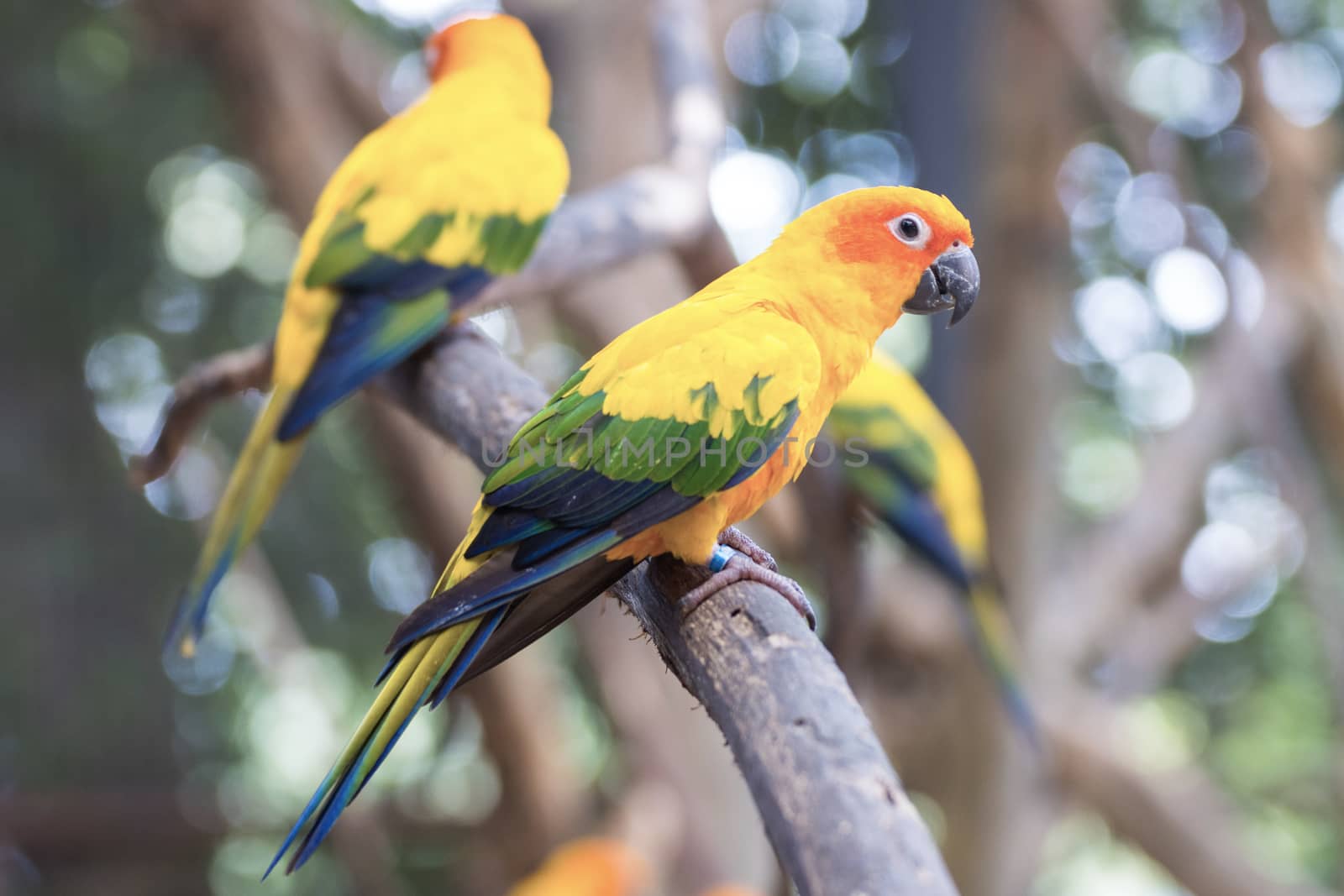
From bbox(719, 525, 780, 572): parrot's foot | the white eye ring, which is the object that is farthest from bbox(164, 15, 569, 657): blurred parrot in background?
the white eye ring

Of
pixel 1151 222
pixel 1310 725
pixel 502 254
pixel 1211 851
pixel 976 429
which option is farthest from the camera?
pixel 1310 725

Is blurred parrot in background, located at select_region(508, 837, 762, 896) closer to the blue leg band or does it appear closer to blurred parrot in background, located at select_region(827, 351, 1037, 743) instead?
blurred parrot in background, located at select_region(827, 351, 1037, 743)

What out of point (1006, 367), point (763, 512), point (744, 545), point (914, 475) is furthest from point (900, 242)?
point (1006, 367)

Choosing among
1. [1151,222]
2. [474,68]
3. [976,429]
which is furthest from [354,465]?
[1151,222]

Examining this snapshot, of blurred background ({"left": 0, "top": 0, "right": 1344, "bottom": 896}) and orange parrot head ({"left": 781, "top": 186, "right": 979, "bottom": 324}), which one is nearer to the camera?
orange parrot head ({"left": 781, "top": 186, "right": 979, "bottom": 324})

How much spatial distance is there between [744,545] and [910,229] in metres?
0.49

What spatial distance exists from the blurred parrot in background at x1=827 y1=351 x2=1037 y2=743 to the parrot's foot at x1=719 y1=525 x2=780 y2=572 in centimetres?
126

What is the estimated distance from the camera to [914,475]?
284 centimetres

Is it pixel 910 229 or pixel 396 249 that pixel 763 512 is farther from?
pixel 910 229

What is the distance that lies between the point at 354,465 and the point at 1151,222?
407 centimetres

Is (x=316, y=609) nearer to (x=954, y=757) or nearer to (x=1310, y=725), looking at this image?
(x=954, y=757)

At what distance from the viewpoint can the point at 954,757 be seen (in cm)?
421

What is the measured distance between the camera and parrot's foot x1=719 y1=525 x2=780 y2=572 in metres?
1.41

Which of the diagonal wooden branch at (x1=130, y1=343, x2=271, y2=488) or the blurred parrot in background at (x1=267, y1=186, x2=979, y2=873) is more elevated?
the diagonal wooden branch at (x1=130, y1=343, x2=271, y2=488)
